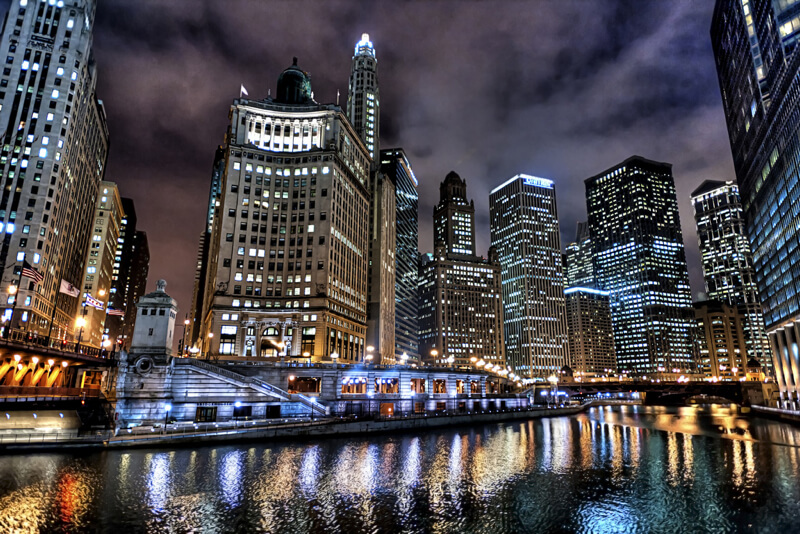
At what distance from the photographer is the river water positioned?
90.8 ft

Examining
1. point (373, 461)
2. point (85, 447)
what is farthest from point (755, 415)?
point (85, 447)

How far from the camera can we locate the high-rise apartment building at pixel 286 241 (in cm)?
12225

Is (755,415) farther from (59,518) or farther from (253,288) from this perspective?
(59,518)

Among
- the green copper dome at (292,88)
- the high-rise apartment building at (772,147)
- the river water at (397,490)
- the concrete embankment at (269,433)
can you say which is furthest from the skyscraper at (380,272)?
the high-rise apartment building at (772,147)

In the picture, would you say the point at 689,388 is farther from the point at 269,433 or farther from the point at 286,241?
the point at 269,433

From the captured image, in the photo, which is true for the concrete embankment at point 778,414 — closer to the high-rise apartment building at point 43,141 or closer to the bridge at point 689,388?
the bridge at point 689,388

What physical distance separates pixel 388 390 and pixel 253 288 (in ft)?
158

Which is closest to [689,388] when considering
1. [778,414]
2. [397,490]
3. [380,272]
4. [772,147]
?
[778,414]

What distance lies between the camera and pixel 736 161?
15125cm

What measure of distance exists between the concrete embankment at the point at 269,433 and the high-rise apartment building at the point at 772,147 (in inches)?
3305

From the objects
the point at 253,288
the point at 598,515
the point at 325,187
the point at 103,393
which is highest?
the point at 325,187

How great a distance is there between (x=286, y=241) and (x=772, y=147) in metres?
124

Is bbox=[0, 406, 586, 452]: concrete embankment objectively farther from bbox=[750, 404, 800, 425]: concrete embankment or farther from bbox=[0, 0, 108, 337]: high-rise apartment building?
bbox=[0, 0, 108, 337]: high-rise apartment building

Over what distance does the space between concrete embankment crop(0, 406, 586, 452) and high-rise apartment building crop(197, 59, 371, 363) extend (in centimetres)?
3791
